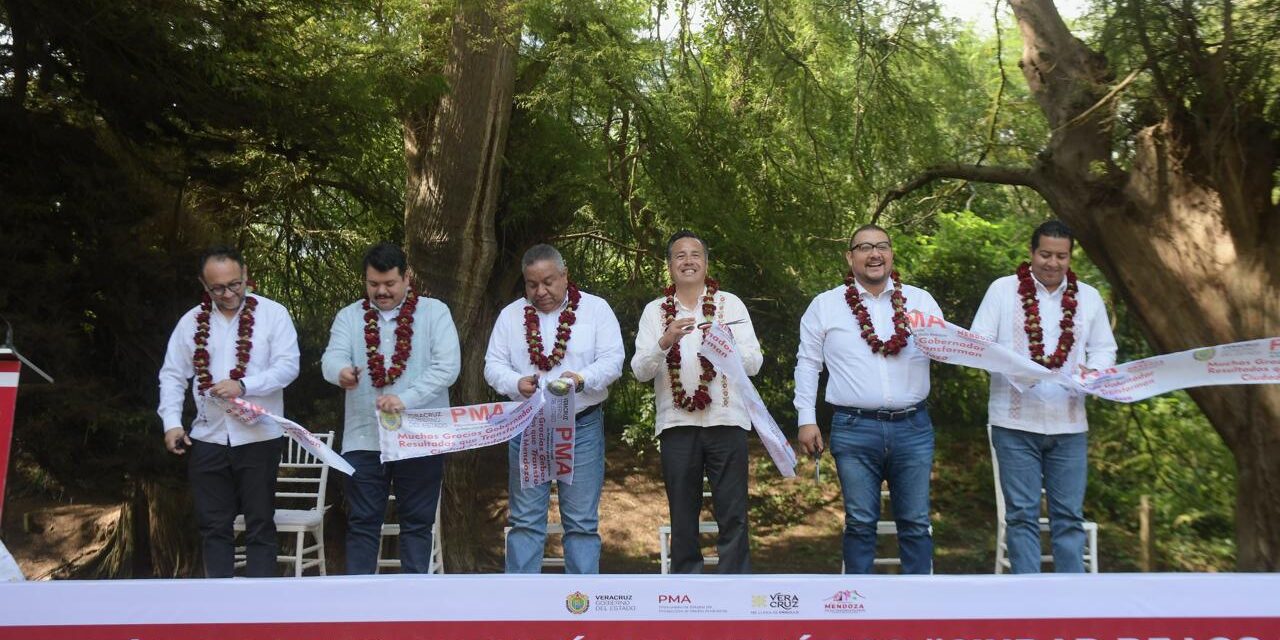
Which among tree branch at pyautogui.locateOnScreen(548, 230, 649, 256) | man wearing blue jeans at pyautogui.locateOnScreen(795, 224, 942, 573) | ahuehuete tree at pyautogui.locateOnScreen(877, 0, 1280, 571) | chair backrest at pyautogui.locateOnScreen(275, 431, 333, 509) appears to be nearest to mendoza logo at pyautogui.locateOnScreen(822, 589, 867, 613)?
man wearing blue jeans at pyautogui.locateOnScreen(795, 224, 942, 573)

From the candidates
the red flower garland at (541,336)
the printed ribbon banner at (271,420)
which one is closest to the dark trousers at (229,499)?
the printed ribbon banner at (271,420)

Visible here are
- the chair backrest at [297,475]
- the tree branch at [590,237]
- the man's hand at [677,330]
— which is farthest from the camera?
the tree branch at [590,237]

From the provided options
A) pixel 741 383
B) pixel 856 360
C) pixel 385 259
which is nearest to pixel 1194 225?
pixel 856 360

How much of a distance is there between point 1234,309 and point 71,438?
680 cm

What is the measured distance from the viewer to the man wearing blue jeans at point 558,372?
15.1 ft

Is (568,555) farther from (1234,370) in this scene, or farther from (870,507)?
(1234,370)

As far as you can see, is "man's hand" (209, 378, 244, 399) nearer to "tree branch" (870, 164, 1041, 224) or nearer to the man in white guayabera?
the man in white guayabera

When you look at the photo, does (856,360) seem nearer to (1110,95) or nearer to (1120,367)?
(1120,367)

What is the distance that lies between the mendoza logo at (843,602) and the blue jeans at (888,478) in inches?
59.9

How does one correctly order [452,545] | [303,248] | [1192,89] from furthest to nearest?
[303,248], [452,545], [1192,89]

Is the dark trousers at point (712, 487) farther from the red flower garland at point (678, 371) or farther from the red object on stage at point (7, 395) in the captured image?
the red object on stage at point (7, 395)

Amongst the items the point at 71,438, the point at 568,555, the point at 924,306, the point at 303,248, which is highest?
the point at 303,248

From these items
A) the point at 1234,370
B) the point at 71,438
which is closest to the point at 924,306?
the point at 1234,370

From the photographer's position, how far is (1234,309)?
6.23 m
